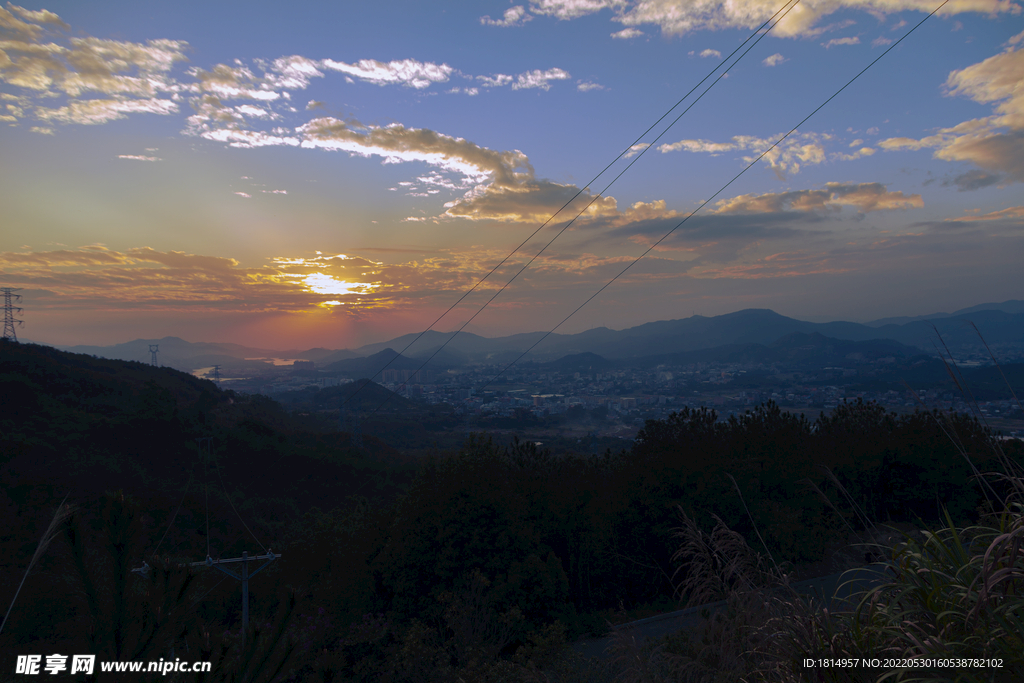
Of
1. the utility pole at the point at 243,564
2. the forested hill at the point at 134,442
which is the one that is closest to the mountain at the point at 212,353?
the forested hill at the point at 134,442

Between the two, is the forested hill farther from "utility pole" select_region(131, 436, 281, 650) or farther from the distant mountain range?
the distant mountain range

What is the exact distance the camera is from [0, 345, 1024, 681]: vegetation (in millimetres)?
2727

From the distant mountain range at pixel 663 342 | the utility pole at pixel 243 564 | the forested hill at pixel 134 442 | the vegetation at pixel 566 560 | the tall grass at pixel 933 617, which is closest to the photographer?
the tall grass at pixel 933 617

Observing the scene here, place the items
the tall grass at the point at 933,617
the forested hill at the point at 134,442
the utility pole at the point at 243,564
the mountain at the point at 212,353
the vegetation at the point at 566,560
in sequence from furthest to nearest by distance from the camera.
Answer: the mountain at the point at 212,353 < the forested hill at the point at 134,442 < the utility pole at the point at 243,564 < the vegetation at the point at 566,560 < the tall grass at the point at 933,617

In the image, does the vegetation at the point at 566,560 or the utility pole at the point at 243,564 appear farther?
the utility pole at the point at 243,564

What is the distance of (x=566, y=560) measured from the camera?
43.4 ft

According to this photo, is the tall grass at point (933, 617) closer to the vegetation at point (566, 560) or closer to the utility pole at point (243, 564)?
the vegetation at point (566, 560)

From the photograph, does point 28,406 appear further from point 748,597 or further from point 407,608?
point 748,597

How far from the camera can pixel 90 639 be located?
250 cm

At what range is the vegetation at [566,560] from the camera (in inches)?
107

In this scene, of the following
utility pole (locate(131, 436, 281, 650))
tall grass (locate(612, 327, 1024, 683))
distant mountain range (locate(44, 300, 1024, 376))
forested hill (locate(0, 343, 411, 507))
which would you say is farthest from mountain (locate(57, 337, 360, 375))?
tall grass (locate(612, 327, 1024, 683))

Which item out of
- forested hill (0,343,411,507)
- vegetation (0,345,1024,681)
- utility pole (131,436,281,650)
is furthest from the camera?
forested hill (0,343,411,507)

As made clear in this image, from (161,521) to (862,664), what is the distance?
3001cm

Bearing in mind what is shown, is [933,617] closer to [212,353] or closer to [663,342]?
[663,342]
